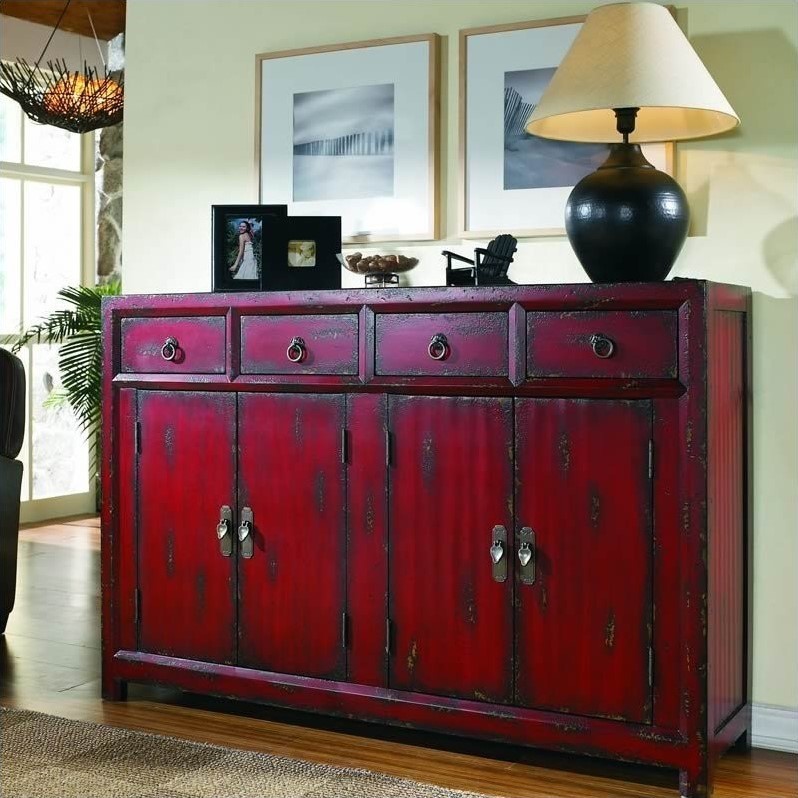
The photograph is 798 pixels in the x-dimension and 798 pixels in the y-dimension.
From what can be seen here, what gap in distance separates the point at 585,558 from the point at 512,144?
3.73 feet

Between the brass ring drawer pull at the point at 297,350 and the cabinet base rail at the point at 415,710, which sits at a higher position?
the brass ring drawer pull at the point at 297,350

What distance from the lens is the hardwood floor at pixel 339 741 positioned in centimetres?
254

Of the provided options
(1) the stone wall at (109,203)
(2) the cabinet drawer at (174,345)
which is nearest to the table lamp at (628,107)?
(2) the cabinet drawer at (174,345)

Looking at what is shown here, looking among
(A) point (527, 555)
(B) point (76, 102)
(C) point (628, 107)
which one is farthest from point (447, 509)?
(B) point (76, 102)

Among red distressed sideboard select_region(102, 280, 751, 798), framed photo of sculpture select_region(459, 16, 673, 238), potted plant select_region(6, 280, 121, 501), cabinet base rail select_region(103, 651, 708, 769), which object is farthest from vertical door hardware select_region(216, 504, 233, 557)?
potted plant select_region(6, 280, 121, 501)

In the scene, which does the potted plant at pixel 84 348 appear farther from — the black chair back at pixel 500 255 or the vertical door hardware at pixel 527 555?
the vertical door hardware at pixel 527 555

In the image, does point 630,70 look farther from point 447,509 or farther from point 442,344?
point 447,509

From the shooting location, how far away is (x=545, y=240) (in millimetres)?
3027

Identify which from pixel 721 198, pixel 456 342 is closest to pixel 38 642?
pixel 456 342

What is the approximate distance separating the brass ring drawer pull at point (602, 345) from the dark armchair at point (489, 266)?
363mm

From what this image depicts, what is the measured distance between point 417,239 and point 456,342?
0.62m

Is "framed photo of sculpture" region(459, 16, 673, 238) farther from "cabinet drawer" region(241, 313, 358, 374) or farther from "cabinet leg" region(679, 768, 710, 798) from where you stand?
"cabinet leg" region(679, 768, 710, 798)

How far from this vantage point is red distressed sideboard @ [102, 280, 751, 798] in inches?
96.7

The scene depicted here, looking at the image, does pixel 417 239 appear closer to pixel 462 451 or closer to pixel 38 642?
pixel 462 451
